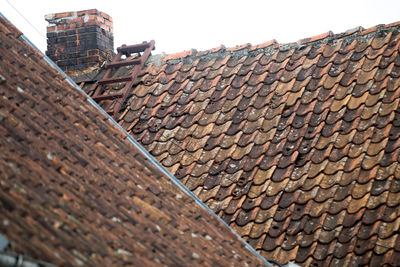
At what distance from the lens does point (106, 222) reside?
5.30m

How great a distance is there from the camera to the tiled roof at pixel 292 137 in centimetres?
805

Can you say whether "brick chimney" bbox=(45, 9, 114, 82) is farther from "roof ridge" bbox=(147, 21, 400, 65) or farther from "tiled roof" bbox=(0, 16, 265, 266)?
"tiled roof" bbox=(0, 16, 265, 266)

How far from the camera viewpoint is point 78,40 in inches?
509

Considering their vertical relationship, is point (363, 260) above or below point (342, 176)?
below

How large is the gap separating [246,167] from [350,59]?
231 centimetres

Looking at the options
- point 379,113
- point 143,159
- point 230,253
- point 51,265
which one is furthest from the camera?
point 379,113

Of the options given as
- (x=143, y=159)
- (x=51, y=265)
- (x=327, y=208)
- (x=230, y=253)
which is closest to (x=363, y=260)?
(x=327, y=208)

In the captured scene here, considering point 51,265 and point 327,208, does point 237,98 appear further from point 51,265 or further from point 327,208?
point 51,265

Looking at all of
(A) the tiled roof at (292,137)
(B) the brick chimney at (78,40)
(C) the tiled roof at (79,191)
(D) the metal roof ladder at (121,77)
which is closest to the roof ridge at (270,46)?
(A) the tiled roof at (292,137)

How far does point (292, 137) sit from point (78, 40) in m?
5.17

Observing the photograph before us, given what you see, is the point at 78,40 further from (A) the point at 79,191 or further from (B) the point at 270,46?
(A) the point at 79,191

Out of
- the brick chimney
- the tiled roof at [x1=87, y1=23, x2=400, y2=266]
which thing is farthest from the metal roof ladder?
the brick chimney

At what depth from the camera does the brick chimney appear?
12.7 m

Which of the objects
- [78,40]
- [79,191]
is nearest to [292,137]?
[79,191]
